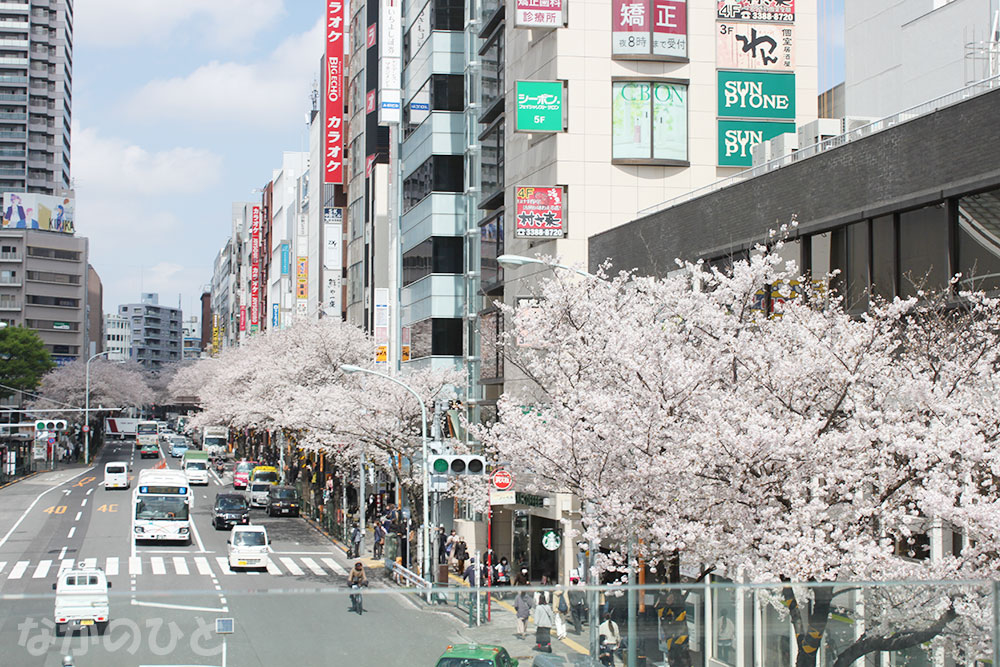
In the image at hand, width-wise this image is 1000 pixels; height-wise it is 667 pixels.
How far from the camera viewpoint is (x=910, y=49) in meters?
41.7

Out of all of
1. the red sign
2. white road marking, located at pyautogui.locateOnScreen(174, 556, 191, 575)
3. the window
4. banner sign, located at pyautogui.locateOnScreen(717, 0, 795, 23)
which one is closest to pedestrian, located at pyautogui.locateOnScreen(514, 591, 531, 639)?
white road marking, located at pyautogui.locateOnScreen(174, 556, 191, 575)

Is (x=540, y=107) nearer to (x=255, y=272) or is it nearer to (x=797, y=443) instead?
(x=797, y=443)

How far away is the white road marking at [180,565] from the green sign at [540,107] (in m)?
19.9

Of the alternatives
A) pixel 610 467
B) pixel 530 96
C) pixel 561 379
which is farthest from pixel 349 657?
pixel 530 96

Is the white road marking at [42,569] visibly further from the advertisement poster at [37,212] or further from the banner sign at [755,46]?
the advertisement poster at [37,212]

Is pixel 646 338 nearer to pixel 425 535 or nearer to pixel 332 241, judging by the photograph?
pixel 425 535

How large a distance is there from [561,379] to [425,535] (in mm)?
14339

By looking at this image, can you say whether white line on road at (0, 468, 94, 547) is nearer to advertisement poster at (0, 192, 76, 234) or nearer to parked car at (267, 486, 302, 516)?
parked car at (267, 486, 302, 516)

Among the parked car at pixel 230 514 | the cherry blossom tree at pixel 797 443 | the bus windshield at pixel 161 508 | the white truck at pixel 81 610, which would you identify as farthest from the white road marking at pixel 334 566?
the white truck at pixel 81 610

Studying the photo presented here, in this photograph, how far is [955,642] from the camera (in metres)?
9.88

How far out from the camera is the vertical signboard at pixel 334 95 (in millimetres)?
89562

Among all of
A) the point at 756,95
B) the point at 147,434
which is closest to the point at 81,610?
the point at 756,95

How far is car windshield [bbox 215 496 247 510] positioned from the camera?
53.3m

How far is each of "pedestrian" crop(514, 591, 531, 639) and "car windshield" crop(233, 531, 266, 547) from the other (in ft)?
106
